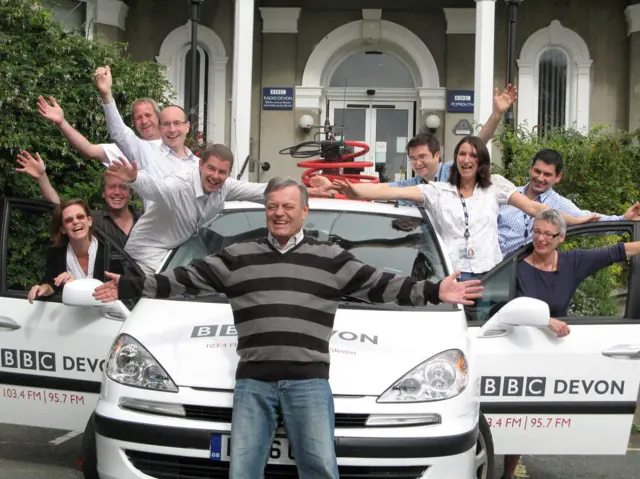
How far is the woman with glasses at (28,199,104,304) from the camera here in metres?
4.77

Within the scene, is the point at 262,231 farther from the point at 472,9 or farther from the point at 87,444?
the point at 472,9

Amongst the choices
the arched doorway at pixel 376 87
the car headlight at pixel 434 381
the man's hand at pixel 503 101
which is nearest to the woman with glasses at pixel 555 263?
the car headlight at pixel 434 381

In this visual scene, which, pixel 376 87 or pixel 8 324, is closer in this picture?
pixel 8 324

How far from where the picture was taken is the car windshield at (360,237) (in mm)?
4625

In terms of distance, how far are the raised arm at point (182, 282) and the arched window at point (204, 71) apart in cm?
1240

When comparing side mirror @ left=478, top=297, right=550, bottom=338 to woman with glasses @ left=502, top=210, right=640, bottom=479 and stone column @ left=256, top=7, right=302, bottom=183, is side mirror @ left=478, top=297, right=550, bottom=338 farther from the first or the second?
stone column @ left=256, top=7, right=302, bottom=183

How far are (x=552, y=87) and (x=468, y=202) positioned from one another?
39.2 ft

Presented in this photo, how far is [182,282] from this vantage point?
3.69 meters

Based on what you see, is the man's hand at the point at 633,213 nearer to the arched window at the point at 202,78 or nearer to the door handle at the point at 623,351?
the door handle at the point at 623,351

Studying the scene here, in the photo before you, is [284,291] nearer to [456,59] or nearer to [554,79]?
[456,59]

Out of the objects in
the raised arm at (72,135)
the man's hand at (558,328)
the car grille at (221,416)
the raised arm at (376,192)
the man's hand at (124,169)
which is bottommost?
the car grille at (221,416)

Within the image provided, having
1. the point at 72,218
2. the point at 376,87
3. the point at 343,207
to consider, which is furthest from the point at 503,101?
the point at 376,87

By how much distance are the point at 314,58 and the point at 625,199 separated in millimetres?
7413

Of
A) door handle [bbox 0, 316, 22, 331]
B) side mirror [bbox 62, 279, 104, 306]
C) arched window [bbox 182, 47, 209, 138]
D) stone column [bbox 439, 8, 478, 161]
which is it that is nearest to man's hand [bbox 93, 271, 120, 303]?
side mirror [bbox 62, 279, 104, 306]
